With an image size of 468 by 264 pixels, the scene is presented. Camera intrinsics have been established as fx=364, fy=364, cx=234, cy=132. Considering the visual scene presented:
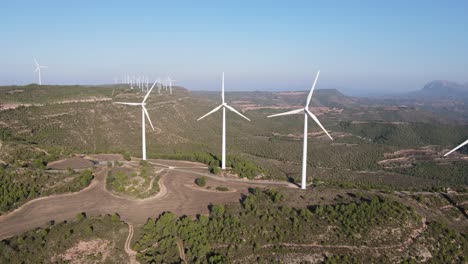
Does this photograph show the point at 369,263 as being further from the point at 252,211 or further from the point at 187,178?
the point at 187,178

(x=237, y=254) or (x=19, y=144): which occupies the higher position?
(x=19, y=144)

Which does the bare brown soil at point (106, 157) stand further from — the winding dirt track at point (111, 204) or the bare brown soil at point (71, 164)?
the winding dirt track at point (111, 204)

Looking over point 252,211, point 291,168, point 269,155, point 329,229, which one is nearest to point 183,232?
point 252,211

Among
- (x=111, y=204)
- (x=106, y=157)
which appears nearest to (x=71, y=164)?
(x=106, y=157)

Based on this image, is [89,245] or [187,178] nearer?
[89,245]

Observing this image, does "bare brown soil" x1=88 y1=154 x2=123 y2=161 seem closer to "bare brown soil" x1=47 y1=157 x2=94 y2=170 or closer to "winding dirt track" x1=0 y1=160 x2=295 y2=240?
"bare brown soil" x1=47 y1=157 x2=94 y2=170

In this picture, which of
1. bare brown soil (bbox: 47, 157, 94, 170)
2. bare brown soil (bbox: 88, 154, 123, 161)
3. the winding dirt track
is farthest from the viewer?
bare brown soil (bbox: 88, 154, 123, 161)

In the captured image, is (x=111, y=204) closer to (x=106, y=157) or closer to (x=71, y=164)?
(x=71, y=164)

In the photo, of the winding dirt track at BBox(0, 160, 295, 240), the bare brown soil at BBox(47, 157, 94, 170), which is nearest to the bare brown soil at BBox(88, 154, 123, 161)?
the bare brown soil at BBox(47, 157, 94, 170)
